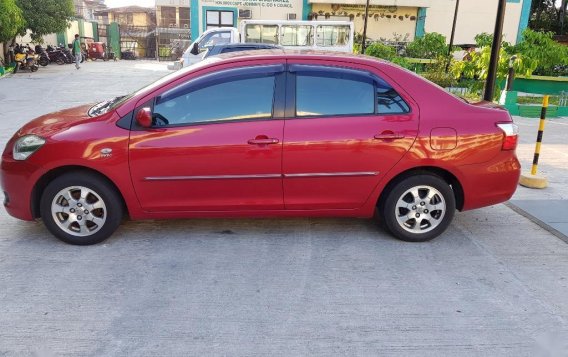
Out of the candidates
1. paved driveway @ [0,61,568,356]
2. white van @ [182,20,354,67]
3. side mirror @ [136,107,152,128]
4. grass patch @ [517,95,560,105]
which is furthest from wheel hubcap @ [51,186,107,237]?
white van @ [182,20,354,67]

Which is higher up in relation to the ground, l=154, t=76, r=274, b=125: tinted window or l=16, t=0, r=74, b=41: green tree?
l=16, t=0, r=74, b=41: green tree

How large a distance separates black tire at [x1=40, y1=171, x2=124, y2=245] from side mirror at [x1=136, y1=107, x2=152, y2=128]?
597 millimetres

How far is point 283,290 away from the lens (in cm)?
351

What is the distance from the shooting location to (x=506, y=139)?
4234mm

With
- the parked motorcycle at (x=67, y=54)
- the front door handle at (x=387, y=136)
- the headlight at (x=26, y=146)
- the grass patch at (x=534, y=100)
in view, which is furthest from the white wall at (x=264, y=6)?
the front door handle at (x=387, y=136)

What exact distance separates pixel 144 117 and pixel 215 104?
584mm

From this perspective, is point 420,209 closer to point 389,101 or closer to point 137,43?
point 389,101

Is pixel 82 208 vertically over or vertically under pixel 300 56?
under

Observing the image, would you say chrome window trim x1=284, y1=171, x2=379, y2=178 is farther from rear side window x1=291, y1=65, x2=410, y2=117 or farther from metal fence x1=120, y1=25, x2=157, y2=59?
metal fence x1=120, y1=25, x2=157, y2=59

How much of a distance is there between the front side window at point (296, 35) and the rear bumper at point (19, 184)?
1650 centimetres

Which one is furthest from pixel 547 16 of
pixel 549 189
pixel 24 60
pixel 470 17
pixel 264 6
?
pixel 549 189

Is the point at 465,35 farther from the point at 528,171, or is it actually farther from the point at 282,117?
the point at 282,117

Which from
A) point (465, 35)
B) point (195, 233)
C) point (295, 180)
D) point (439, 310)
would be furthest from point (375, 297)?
point (465, 35)

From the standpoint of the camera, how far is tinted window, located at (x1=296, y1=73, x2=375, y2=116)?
13.4 feet
